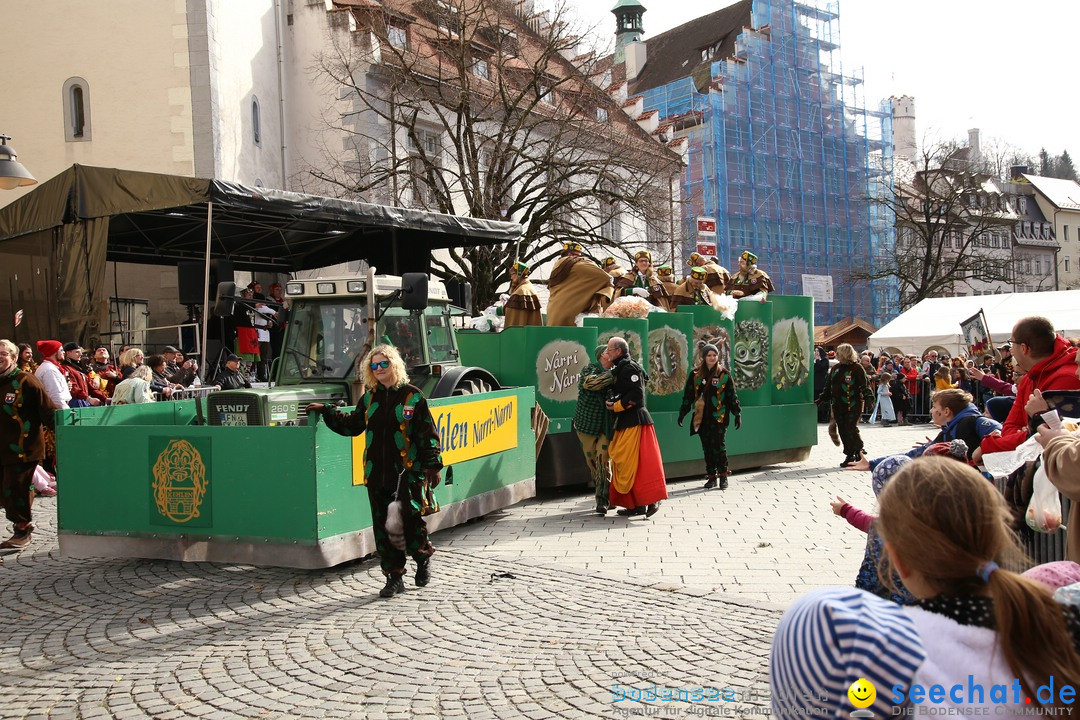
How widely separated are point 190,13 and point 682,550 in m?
19.6

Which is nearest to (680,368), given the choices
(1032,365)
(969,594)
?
(1032,365)

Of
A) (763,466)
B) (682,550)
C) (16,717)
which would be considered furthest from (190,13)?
(16,717)

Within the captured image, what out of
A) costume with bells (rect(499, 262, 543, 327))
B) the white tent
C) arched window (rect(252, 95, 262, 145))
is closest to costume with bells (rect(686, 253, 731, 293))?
costume with bells (rect(499, 262, 543, 327))

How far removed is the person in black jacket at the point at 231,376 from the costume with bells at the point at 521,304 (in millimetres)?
3599

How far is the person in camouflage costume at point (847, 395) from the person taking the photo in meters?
14.2

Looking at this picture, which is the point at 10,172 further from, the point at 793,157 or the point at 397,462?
the point at 793,157

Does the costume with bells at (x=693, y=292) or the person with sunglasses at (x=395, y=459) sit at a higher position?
the costume with bells at (x=693, y=292)

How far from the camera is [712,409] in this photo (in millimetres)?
12570

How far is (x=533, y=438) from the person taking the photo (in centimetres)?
1080

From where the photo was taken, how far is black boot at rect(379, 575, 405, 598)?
269 inches

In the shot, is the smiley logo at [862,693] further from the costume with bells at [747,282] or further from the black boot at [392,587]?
the costume with bells at [747,282]

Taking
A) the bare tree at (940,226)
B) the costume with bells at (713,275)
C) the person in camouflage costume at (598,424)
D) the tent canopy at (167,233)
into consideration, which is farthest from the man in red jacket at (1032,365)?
the bare tree at (940,226)

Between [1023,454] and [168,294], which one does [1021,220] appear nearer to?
[168,294]

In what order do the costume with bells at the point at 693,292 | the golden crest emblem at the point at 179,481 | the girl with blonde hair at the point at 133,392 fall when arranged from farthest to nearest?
the costume with bells at the point at 693,292
the girl with blonde hair at the point at 133,392
the golden crest emblem at the point at 179,481
